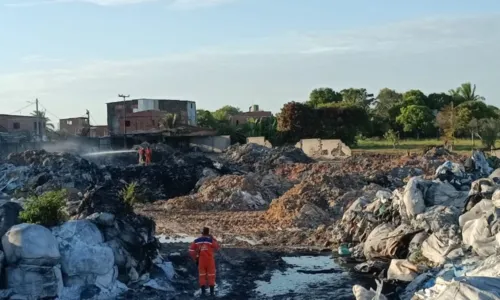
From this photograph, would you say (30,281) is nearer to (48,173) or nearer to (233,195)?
(233,195)

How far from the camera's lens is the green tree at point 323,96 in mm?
68875

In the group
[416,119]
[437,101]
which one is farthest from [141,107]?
[437,101]

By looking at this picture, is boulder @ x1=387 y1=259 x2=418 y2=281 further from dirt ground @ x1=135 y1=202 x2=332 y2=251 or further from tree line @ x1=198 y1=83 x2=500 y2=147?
tree line @ x1=198 y1=83 x2=500 y2=147

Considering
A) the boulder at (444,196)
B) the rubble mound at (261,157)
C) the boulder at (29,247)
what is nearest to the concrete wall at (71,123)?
the rubble mound at (261,157)

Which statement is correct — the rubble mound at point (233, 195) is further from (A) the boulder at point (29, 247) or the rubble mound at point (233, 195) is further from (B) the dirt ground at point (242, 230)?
(A) the boulder at point (29, 247)

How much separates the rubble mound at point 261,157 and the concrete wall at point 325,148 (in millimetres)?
4829

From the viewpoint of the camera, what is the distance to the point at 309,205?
59.4 feet

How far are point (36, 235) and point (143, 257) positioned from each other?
7.49 ft

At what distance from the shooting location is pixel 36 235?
9.42m

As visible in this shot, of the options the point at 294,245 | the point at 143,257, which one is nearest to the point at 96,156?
the point at 294,245

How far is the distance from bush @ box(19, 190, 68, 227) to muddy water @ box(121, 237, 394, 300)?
186 cm

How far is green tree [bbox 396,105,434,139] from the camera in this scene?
58375 mm

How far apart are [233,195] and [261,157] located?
15601 mm

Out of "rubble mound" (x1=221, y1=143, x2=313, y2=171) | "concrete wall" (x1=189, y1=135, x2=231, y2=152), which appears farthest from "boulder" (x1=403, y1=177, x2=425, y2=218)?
"concrete wall" (x1=189, y1=135, x2=231, y2=152)
